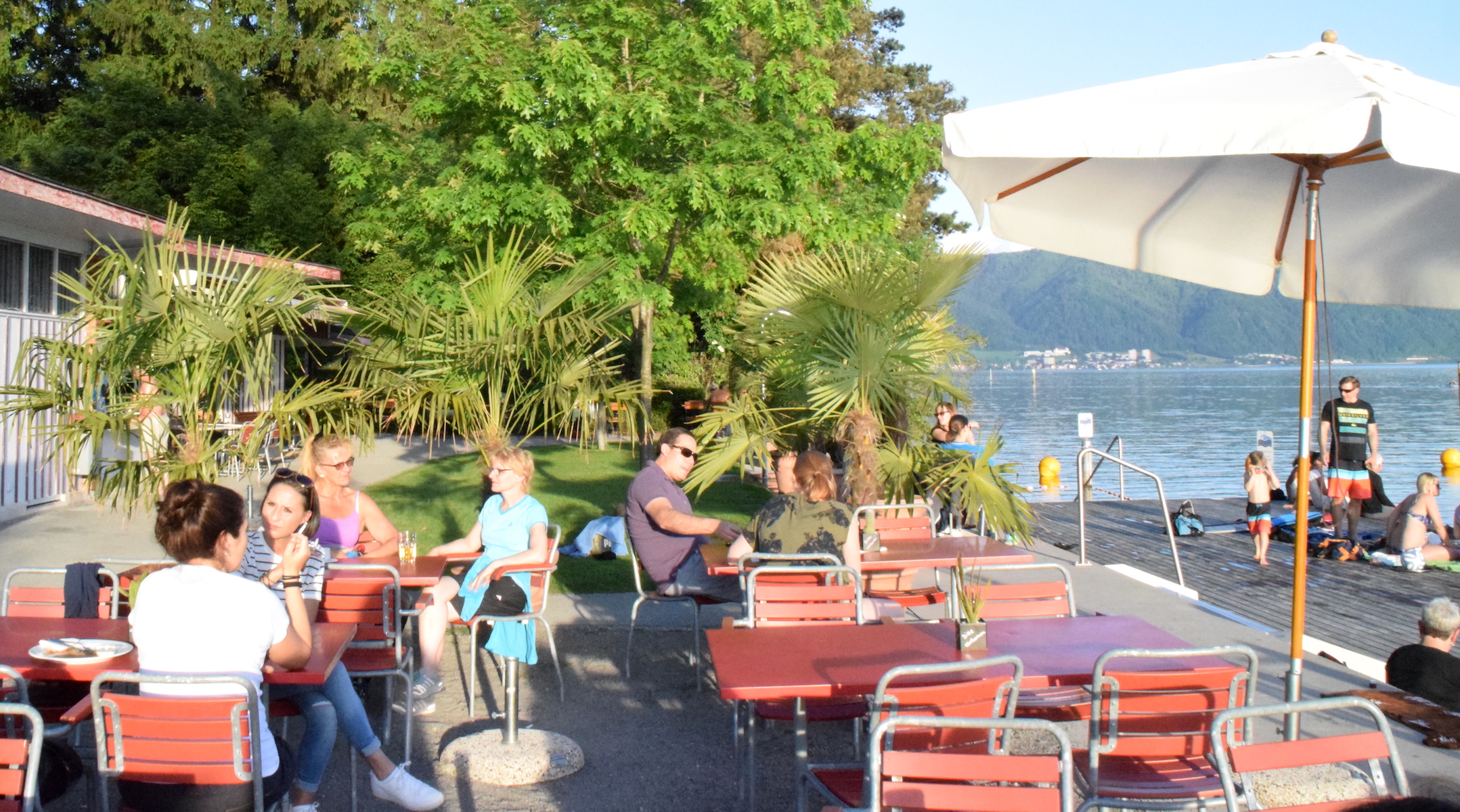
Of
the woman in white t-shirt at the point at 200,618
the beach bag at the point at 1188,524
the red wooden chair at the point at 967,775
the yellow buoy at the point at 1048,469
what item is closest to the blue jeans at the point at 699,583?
the woman in white t-shirt at the point at 200,618

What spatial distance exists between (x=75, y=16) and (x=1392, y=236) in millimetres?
35501

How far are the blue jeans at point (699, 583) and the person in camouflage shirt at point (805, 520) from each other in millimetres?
581

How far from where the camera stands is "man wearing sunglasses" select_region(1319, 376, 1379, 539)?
38.5ft

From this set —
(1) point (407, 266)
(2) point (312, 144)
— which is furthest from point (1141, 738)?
(2) point (312, 144)

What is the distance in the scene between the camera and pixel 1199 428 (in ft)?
170

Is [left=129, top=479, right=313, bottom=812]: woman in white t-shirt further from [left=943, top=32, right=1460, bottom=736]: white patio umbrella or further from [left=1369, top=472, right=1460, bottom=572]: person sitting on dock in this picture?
[left=1369, top=472, right=1460, bottom=572]: person sitting on dock

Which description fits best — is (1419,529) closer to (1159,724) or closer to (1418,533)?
(1418,533)

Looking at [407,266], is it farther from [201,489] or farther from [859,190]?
[201,489]

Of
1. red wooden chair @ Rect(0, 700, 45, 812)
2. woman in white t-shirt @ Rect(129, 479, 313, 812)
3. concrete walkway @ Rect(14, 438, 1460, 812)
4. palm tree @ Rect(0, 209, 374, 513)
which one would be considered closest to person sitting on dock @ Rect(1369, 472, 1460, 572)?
concrete walkway @ Rect(14, 438, 1460, 812)

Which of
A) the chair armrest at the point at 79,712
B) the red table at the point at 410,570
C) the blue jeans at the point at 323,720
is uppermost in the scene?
the red table at the point at 410,570

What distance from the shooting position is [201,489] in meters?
3.27

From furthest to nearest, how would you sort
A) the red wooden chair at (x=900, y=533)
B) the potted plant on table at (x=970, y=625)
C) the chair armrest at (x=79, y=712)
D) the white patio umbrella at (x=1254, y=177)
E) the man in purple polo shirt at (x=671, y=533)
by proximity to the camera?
1. the red wooden chair at (x=900, y=533)
2. the man in purple polo shirt at (x=671, y=533)
3. the potted plant on table at (x=970, y=625)
4. the white patio umbrella at (x=1254, y=177)
5. the chair armrest at (x=79, y=712)

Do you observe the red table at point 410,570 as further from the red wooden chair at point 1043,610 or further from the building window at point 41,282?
the building window at point 41,282

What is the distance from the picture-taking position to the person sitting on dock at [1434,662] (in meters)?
4.74
